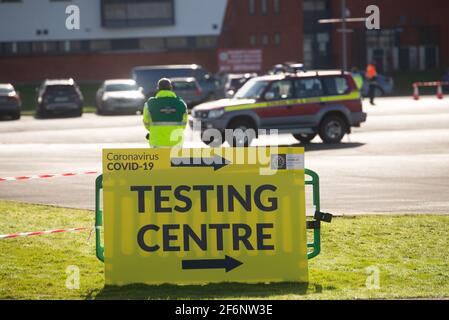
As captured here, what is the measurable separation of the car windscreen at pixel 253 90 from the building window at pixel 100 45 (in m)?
44.1

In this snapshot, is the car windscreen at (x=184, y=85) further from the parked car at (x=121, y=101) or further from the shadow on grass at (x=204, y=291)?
the shadow on grass at (x=204, y=291)

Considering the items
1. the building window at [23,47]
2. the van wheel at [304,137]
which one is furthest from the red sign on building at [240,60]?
the van wheel at [304,137]

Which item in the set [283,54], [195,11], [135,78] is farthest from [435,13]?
[135,78]

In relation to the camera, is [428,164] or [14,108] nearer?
[428,164]

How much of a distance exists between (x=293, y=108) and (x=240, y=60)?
39.1 meters

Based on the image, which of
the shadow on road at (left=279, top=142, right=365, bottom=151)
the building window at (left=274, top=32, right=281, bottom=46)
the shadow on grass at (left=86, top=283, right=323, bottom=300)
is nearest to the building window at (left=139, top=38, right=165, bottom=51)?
the building window at (left=274, top=32, right=281, bottom=46)

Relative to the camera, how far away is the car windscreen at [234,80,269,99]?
2795 centimetres

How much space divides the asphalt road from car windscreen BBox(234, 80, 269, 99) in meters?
1.34

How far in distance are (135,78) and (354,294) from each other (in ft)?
148

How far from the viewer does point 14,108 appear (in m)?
44.6

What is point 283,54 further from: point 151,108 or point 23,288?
point 23,288

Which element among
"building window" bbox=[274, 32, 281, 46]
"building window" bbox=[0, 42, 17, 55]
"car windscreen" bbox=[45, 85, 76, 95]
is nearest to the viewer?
"car windscreen" bbox=[45, 85, 76, 95]

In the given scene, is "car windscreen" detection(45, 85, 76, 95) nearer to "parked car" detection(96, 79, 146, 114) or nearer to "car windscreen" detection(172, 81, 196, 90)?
"parked car" detection(96, 79, 146, 114)

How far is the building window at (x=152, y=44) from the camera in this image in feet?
233
